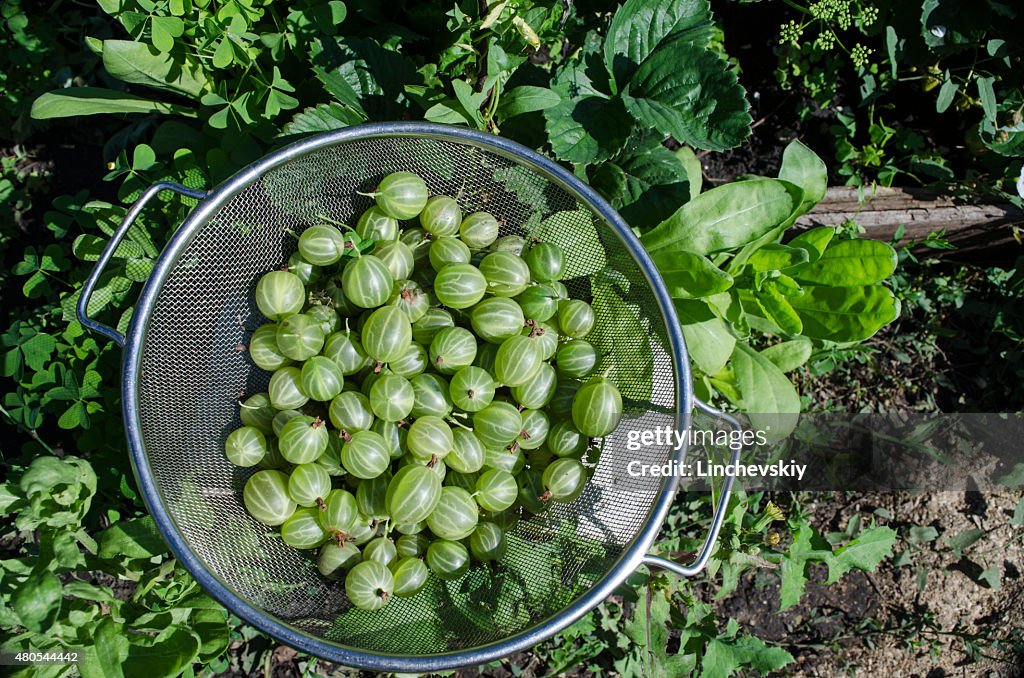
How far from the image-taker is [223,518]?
5.59 ft

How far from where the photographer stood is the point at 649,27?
1.83 m

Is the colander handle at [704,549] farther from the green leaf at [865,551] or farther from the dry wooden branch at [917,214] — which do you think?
the dry wooden branch at [917,214]

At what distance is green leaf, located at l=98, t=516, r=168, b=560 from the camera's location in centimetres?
168

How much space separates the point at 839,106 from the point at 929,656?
1.85 meters

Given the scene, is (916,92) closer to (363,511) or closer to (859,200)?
(859,200)

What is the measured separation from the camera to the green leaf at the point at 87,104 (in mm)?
1869

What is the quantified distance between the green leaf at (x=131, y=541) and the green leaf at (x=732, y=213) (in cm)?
145

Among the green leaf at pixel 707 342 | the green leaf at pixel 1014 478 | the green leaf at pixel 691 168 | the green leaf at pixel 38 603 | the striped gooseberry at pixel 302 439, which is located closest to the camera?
the green leaf at pixel 38 603

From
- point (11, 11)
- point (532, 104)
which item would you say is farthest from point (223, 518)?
point (11, 11)

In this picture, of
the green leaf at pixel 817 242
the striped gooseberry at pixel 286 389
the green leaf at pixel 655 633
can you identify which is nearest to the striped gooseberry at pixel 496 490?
the striped gooseberry at pixel 286 389

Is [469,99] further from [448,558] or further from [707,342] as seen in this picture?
[448,558]

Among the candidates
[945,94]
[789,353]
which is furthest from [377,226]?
[945,94]

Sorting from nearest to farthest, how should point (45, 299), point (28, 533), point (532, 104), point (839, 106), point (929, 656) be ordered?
point (532, 104), point (28, 533), point (45, 299), point (929, 656), point (839, 106)

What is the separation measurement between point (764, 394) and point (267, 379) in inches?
51.4
